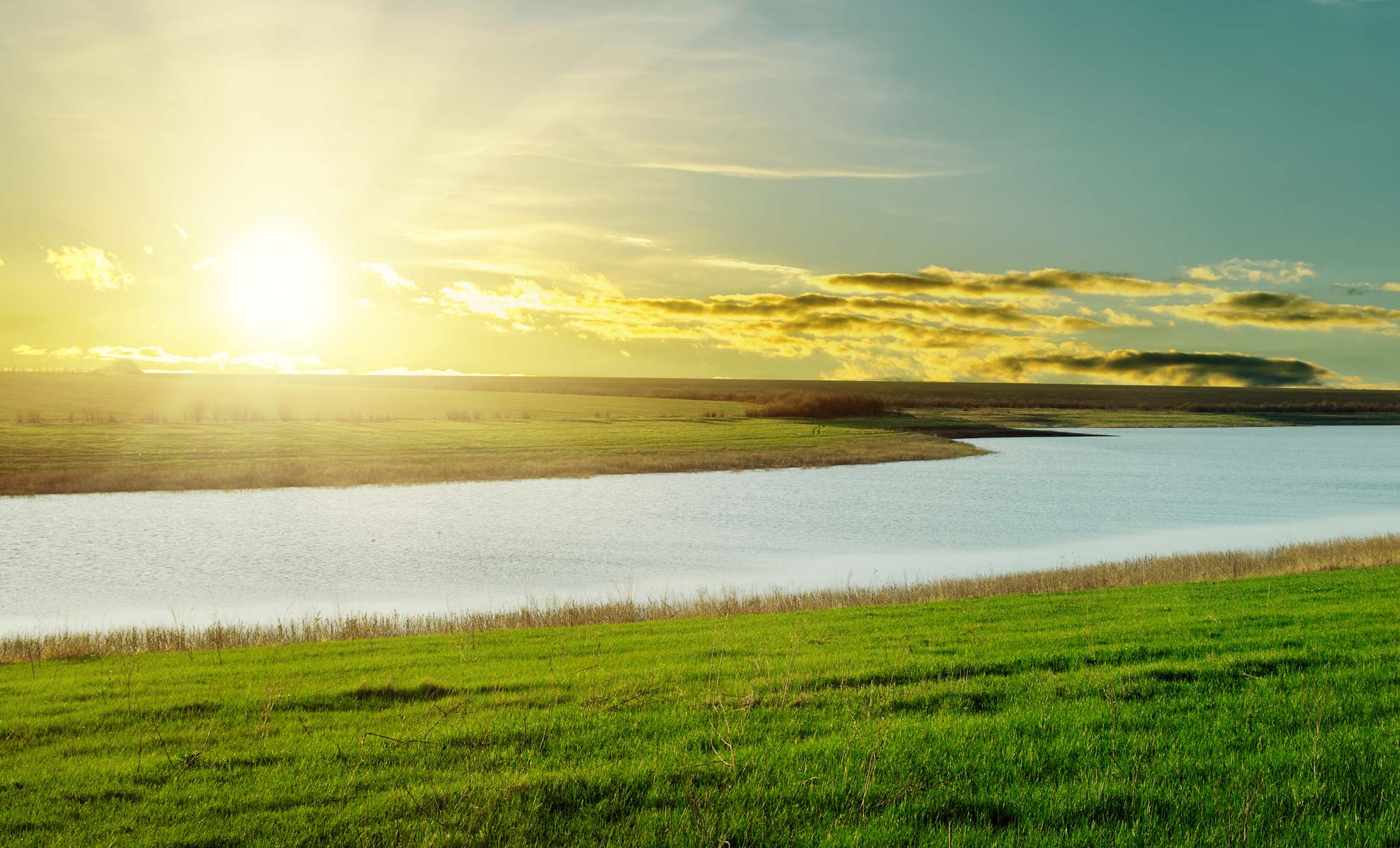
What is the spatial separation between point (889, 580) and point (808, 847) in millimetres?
21928

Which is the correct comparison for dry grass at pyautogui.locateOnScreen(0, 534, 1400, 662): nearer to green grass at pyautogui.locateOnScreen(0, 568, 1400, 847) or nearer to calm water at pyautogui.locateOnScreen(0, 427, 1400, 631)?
green grass at pyautogui.locateOnScreen(0, 568, 1400, 847)

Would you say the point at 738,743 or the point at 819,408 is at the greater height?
the point at 819,408

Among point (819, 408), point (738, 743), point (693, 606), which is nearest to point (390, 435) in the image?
point (819, 408)

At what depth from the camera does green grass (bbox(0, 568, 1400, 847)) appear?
6973mm

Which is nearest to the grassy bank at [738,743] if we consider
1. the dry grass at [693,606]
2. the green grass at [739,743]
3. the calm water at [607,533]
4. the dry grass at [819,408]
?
the green grass at [739,743]

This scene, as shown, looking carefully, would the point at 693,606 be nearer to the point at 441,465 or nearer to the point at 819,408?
the point at 441,465

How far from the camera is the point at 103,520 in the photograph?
1570 inches

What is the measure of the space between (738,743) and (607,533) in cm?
3016

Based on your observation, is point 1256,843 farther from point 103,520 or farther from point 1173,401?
point 1173,401

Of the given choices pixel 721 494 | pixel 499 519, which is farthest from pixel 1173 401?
pixel 499 519

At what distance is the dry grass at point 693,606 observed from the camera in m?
17.0

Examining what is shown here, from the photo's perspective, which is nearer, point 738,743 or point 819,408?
point 738,743

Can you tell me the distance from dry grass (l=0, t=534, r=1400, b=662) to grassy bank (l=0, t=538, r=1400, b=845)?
313cm

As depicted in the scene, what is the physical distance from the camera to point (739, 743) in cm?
867
